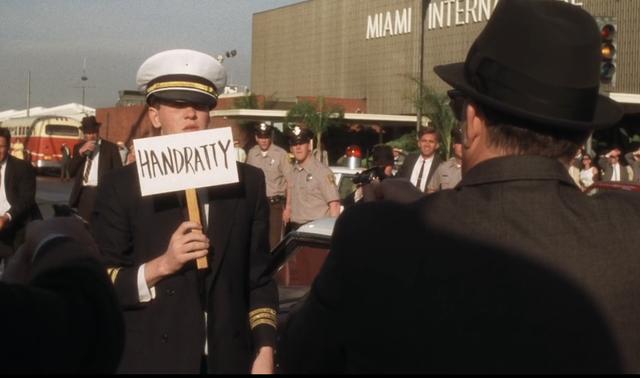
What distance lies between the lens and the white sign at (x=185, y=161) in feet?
13.6

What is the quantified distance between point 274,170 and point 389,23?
46.7 m

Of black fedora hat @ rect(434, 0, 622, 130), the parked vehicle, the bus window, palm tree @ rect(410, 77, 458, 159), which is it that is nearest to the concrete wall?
palm tree @ rect(410, 77, 458, 159)

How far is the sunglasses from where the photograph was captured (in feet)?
8.26

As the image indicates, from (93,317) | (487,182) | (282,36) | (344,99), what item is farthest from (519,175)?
(282,36)

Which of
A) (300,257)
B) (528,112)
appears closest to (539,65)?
(528,112)

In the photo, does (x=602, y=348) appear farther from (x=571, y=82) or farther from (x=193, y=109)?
(x=193, y=109)

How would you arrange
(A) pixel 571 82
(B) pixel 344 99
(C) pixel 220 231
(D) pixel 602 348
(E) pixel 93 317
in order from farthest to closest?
(B) pixel 344 99
(C) pixel 220 231
(A) pixel 571 82
(D) pixel 602 348
(E) pixel 93 317

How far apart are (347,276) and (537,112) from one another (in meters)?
0.50

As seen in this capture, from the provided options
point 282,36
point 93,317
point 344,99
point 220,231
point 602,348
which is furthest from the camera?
point 282,36

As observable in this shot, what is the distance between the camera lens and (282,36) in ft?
240

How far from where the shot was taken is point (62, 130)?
5981cm

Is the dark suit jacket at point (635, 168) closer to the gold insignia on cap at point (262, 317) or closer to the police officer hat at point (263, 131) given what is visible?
the police officer hat at point (263, 131)

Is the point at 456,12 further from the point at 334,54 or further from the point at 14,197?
the point at 14,197

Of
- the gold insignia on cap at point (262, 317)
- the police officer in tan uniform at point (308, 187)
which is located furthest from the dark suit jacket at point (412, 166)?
the gold insignia on cap at point (262, 317)
